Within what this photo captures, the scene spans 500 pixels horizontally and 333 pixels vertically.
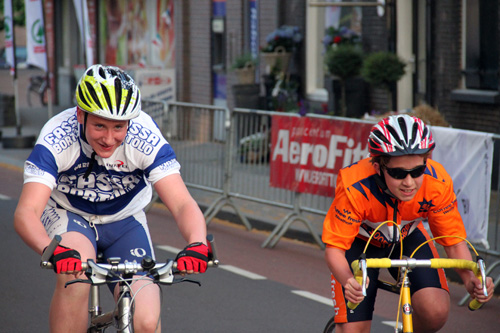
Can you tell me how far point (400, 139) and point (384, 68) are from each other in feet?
31.5

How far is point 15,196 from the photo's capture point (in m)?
12.8

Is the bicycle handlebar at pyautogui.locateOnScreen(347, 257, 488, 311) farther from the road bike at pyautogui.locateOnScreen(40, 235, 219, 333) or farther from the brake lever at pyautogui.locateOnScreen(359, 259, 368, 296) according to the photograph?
the road bike at pyautogui.locateOnScreen(40, 235, 219, 333)

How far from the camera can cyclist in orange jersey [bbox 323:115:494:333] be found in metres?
3.85

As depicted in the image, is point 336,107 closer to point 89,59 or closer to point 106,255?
point 89,59

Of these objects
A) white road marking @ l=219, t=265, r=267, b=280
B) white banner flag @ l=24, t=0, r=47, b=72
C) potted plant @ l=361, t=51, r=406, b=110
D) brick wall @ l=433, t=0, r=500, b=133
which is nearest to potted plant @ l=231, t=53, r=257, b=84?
potted plant @ l=361, t=51, r=406, b=110

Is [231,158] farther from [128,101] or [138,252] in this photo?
[128,101]

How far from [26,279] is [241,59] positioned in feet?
32.3

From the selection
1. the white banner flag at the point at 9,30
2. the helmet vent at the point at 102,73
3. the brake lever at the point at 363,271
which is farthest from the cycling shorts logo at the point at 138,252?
the white banner flag at the point at 9,30

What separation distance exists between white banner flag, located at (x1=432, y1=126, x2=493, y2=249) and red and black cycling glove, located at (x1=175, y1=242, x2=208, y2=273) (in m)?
4.43

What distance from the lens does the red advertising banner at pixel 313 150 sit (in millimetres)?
8697

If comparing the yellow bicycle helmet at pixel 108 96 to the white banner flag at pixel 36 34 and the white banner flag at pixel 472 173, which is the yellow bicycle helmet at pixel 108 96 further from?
the white banner flag at pixel 36 34

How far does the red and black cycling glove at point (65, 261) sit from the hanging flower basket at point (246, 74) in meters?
13.7

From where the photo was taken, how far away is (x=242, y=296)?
7.29 metres

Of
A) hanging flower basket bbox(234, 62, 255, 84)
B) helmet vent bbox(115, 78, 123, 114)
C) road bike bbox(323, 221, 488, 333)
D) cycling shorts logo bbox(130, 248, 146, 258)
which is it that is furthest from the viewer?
hanging flower basket bbox(234, 62, 255, 84)
